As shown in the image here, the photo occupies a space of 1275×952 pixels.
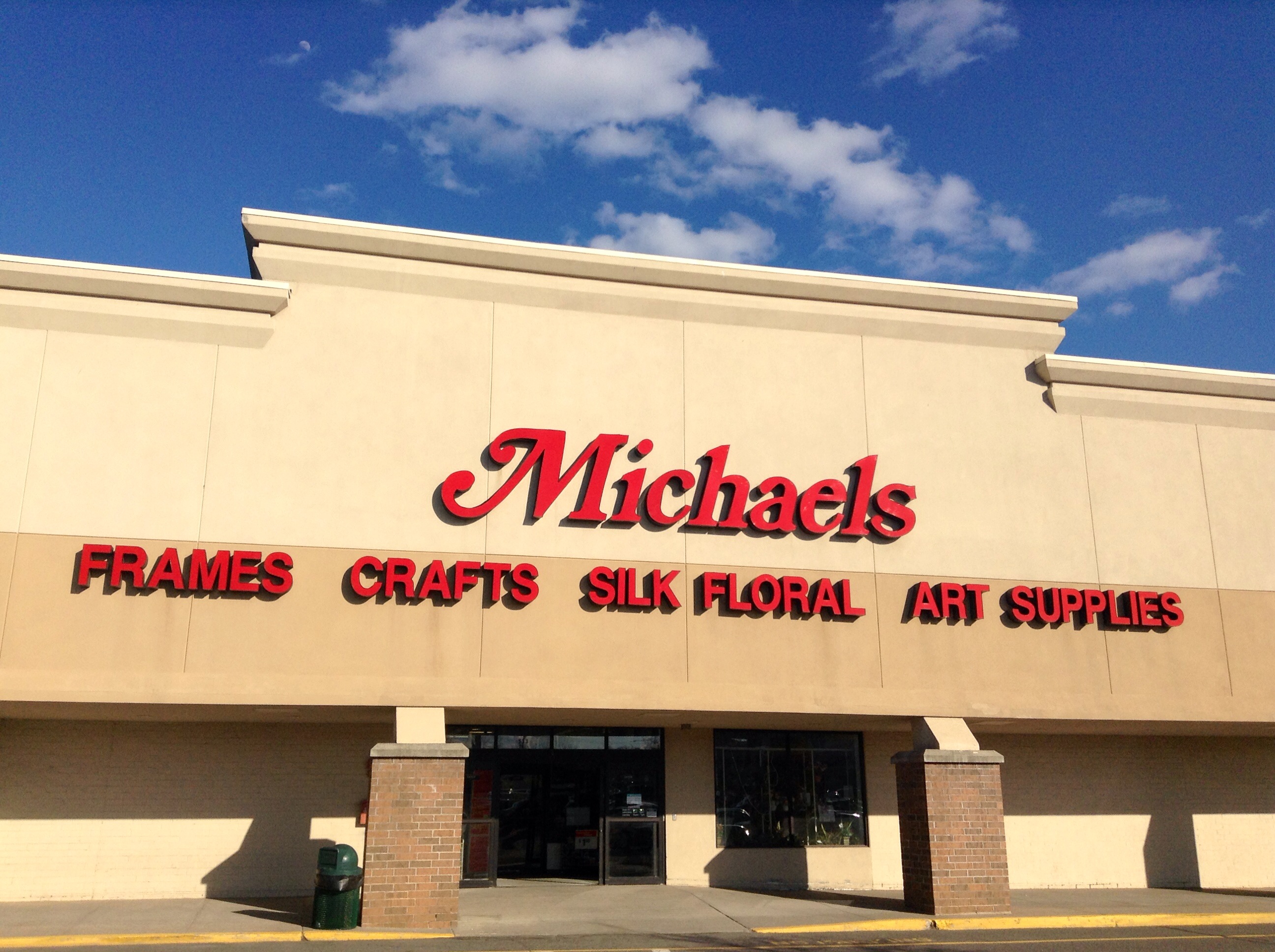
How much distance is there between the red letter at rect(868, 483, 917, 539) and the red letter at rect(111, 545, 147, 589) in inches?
500

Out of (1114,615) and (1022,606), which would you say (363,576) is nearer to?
(1022,606)

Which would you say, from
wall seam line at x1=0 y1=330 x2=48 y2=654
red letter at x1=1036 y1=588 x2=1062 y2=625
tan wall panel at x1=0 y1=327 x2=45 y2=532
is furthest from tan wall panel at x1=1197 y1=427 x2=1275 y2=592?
tan wall panel at x1=0 y1=327 x2=45 y2=532

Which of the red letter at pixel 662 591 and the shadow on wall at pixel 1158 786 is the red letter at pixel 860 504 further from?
the shadow on wall at pixel 1158 786

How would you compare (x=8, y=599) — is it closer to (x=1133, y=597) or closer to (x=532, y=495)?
(x=532, y=495)

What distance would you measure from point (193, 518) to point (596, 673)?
7.21m

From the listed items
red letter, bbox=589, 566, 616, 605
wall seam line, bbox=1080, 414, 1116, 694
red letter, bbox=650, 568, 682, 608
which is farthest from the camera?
wall seam line, bbox=1080, 414, 1116, 694

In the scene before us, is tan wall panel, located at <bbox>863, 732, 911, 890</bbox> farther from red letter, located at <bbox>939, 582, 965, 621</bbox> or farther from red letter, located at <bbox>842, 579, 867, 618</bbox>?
red letter, located at <bbox>842, 579, 867, 618</bbox>

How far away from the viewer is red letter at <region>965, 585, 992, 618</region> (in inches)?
774

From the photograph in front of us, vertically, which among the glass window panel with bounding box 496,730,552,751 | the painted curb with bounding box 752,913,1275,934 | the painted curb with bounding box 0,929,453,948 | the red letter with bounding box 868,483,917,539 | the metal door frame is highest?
the red letter with bounding box 868,483,917,539

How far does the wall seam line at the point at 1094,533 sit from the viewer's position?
19891 millimetres

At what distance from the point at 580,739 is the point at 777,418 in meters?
7.73

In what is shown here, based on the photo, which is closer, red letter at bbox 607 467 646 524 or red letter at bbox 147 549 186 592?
red letter at bbox 147 549 186 592

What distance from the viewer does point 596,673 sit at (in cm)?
1808

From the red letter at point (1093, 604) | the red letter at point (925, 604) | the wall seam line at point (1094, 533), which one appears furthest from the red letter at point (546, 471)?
the wall seam line at point (1094, 533)
